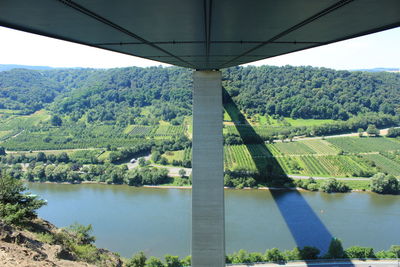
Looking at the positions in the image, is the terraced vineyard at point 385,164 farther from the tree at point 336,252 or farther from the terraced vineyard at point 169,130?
the terraced vineyard at point 169,130

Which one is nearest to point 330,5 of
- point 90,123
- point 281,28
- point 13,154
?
point 281,28

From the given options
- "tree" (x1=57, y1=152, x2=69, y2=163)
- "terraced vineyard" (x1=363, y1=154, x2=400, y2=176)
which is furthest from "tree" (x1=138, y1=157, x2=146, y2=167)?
"terraced vineyard" (x1=363, y1=154, x2=400, y2=176)

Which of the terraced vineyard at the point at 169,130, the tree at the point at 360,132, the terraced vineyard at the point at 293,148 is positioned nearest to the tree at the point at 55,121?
the terraced vineyard at the point at 169,130

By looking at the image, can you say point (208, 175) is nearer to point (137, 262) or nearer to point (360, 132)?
point (137, 262)

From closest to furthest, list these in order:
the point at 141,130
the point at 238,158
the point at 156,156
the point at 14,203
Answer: the point at 14,203 < the point at 238,158 < the point at 156,156 < the point at 141,130

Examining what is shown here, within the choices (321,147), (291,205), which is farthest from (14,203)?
(321,147)

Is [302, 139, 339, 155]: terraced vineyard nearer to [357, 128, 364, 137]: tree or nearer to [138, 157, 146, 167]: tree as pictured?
[357, 128, 364, 137]: tree

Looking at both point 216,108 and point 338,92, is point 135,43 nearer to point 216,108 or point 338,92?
point 216,108
